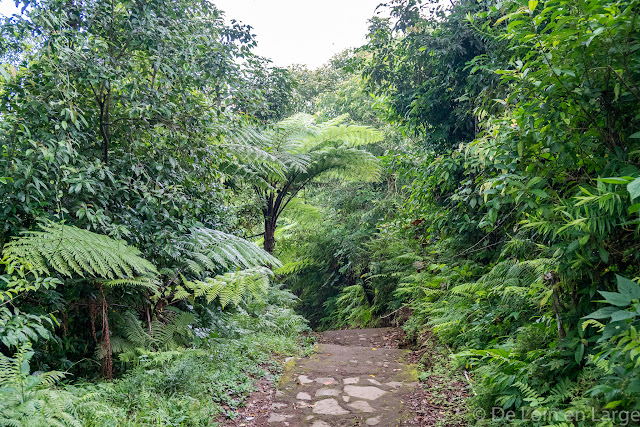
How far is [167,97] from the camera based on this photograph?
329cm

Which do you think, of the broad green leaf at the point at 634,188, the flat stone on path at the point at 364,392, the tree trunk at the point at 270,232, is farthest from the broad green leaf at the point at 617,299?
the tree trunk at the point at 270,232

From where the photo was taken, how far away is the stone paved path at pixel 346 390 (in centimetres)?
259

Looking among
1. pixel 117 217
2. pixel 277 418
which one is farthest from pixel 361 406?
pixel 117 217

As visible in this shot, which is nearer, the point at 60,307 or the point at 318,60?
the point at 60,307

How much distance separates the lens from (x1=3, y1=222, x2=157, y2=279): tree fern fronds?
85.4 inches

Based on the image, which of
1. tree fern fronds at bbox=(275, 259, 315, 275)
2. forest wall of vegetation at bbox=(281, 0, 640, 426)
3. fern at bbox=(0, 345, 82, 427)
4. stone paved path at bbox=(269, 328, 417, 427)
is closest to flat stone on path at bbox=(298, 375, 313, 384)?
stone paved path at bbox=(269, 328, 417, 427)

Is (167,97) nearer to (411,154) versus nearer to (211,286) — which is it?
(211,286)

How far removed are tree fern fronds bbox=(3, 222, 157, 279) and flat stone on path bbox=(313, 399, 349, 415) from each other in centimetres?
160

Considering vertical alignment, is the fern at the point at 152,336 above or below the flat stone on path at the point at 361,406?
above

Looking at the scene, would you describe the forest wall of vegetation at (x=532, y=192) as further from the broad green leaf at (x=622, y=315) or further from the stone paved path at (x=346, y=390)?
the stone paved path at (x=346, y=390)

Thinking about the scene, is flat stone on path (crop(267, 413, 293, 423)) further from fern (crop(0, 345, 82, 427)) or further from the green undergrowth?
fern (crop(0, 345, 82, 427))

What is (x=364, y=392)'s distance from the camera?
3055 mm

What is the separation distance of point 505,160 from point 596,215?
1.70ft

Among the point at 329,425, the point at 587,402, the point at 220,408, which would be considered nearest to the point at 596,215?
the point at 587,402
